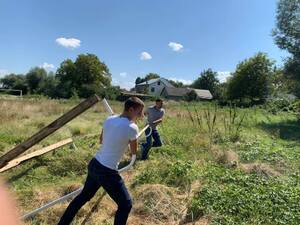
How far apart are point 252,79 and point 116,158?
→ 55279 mm

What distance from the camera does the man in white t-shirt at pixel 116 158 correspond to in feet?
15.1

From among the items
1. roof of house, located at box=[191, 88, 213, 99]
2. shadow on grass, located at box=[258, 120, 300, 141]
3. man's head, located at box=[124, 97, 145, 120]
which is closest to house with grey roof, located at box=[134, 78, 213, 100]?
roof of house, located at box=[191, 88, 213, 99]

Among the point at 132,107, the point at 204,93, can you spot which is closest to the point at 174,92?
the point at 204,93

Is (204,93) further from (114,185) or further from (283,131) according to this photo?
(114,185)

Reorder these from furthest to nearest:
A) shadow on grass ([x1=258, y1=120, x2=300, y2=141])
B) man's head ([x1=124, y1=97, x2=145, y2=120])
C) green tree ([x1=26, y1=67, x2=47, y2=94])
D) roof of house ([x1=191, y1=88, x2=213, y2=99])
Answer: roof of house ([x1=191, y1=88, x2=213, y2=99]), green tree ([x1=26, y1=67, x2=47, y2=94]), shadow on grass ([x1=258, y1=120, x2=300, y2=141]), man's head ([x1=124, y1=97, x2=145, y2=120])

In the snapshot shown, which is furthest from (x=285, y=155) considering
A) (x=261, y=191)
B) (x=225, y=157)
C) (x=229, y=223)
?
(x=229, y=223)

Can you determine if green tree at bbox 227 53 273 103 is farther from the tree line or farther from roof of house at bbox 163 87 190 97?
roof of house at bbox 163 87 190 97

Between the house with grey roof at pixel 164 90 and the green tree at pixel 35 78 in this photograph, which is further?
the house with grey roof at pixel 164 90

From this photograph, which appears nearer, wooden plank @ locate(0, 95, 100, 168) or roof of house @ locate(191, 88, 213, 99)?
wooden plank @ locate(0, 95, 100, 168)

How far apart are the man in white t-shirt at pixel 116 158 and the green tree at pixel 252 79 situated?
2091 inches

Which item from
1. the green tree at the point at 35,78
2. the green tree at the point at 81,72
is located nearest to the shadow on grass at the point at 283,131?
the green tree at the point at 81,72

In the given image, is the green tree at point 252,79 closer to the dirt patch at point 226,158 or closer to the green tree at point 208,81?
the green tree at point 208,81

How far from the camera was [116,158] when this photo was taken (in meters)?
4.70

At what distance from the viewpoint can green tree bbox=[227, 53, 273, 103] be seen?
56812mm
